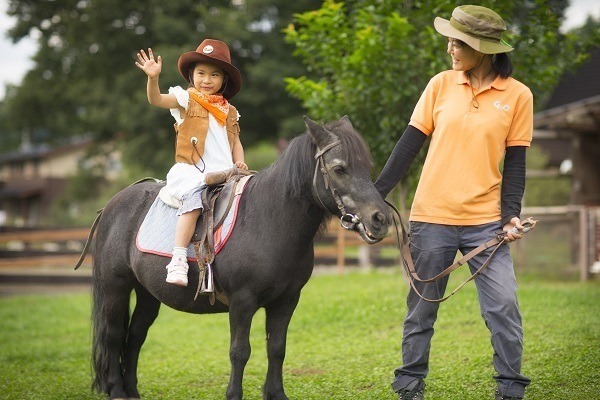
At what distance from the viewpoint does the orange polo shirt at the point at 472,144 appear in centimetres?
426

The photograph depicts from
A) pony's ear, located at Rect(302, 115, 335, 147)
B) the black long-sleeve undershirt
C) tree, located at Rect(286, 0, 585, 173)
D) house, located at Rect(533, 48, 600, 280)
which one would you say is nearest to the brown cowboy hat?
pony's ear, located at Rect(302, 115, 335, 147)

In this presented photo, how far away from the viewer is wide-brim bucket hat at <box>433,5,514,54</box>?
13.8ft

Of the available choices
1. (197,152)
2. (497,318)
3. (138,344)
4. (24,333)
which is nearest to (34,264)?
(24,333)

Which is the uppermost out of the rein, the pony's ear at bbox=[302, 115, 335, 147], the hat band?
the hat band

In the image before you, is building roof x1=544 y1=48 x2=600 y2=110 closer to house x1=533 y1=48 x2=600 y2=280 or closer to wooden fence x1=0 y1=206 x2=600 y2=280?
house x1=533 y1=48 x2=600 y2=280

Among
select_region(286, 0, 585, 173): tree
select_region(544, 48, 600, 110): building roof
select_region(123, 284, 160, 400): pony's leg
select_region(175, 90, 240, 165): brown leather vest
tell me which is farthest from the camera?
select_region(544, 48, 600, 110): building roof

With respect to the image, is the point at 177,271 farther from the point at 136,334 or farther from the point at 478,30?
the point at 478,30

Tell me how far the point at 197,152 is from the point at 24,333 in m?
7.56

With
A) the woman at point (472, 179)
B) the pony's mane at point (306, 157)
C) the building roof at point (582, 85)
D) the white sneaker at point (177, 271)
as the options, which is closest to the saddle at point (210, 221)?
the white sneaker at point (177, 271)

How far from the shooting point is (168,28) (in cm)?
2228

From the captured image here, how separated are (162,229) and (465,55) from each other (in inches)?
95.3

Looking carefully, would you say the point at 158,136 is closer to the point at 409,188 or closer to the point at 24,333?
the point at 24,333

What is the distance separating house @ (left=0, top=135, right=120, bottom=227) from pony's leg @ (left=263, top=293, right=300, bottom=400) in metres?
50.7

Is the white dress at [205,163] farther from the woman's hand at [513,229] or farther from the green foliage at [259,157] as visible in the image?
the green foliage at [259,157]
